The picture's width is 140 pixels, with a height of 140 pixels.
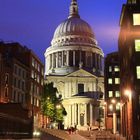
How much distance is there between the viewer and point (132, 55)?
215 feet

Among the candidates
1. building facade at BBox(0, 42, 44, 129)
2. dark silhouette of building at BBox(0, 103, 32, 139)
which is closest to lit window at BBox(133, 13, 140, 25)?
dark silhouette of building at BBox(0, 103, 32, 139)

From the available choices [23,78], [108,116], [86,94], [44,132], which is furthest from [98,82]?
[44,132]

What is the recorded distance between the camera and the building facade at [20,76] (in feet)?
300

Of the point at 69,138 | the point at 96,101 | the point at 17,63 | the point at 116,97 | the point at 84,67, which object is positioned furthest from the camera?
the point at 84,67

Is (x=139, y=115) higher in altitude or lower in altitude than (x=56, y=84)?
lower

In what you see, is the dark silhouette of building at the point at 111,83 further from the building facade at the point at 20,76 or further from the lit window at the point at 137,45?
the lit window at the point at 137,45

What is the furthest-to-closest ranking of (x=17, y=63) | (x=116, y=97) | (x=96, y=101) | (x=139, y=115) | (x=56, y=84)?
(x=56, y=84)
(x=96, y=101)
(x=116, y=97)
(x=17, y=63)
(x=139, y=115)

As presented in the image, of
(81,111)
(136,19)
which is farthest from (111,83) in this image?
(136,19)

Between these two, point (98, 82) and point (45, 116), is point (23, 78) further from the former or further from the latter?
point (98, 82)

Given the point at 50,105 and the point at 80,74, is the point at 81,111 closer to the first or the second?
the point at 80,74

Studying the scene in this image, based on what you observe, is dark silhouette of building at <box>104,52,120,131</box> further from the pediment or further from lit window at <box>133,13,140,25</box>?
the pediment

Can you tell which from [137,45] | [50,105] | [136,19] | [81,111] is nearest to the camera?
[137,45]

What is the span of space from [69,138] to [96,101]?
97.4 metres

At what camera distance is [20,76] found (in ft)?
334
